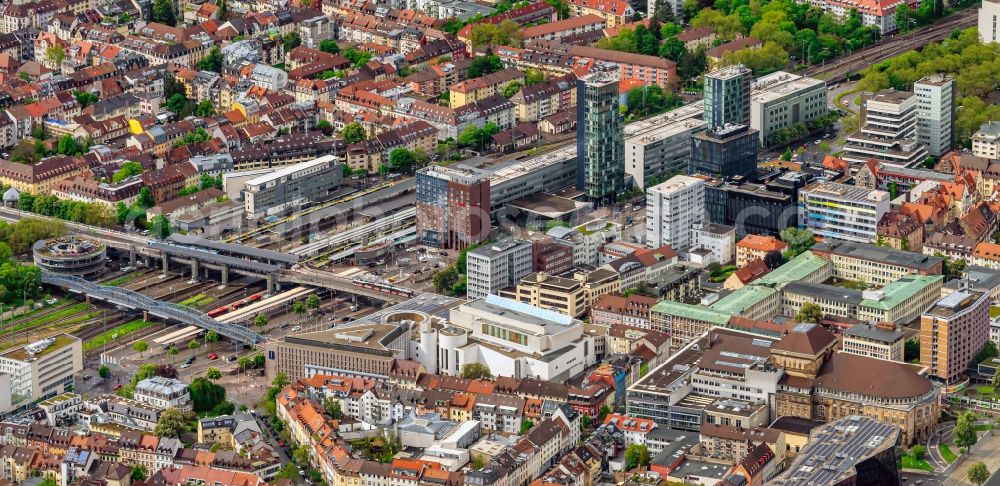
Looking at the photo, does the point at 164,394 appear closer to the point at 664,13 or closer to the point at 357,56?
the point at 357,56

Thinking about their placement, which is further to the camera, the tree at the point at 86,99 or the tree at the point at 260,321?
the tree at the point at 86,99

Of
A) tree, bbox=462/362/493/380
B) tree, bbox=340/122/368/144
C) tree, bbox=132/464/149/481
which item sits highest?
tree, bbox=340/122/368/144

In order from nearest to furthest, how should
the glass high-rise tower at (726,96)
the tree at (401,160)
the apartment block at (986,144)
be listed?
the apartment block at (986,144), the glass high-rise tower at (726,96), the tree at (401,160)

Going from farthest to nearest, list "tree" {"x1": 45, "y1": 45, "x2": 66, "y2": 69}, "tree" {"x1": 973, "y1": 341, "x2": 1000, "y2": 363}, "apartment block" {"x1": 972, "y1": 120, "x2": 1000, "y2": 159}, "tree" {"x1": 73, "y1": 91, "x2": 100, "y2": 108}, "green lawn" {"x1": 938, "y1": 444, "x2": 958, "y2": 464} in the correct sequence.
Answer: "tree" {"x1": 45, "y1": 45, "x2": 66, "y2": 69}
"tree" {"x1": 73, "y1": 91, "x2": 100, "y2": 108}
"apartment block" {"x1": 972, "y1": 120, "x2": 1000, "y2": 159}
"tree" {"x1": 973, "y1": 341, "x2": 1000, "y2": 363}
"green lawn" {"x1": 938, "y1": 444, "x2": 958, "y2": 464}

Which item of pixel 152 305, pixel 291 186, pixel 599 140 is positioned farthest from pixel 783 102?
pixel 152 305

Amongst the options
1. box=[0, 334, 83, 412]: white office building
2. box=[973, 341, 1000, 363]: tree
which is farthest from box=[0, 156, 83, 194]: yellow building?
box=[973, 341, 1000, 363]: tree

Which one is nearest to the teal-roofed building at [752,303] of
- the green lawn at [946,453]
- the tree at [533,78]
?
the green lawn at [946,453]

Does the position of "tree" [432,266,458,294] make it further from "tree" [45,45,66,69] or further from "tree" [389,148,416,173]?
"tree" [45,45,66,69]

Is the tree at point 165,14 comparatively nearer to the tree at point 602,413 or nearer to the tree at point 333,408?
the tree at point 333,408
